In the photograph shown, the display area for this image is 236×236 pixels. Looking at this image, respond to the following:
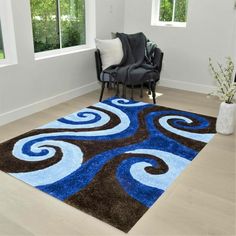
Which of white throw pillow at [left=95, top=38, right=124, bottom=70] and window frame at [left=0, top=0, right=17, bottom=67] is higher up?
window frame at [left=0, top=0, right=17, bottom=67]

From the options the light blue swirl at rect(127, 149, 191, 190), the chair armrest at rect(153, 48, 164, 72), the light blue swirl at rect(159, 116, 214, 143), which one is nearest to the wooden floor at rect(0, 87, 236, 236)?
the light blue swirl at rect(127, 149, 191, 190)

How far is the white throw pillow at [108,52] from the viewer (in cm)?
394

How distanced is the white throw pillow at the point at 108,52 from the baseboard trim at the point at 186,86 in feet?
3.58

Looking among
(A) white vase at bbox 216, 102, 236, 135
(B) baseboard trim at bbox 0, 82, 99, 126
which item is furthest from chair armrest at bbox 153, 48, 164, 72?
(A) white vase at bbox 216, 102, 236, 135

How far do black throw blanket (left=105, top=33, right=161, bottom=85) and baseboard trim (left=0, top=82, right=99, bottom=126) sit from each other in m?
0.59

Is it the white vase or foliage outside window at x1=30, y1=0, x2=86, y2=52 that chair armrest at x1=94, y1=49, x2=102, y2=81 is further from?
the white vase

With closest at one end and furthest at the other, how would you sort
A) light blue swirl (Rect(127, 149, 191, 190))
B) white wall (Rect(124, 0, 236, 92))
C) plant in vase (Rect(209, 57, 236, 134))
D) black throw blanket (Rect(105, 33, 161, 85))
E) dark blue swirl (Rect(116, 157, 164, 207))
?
1. dark blue swirl (Rect(116, 157, 164, 207))
2. light blue swirl (Rect(127, 149, 191, 190))
3. plant in vase (Rect(209, 57, 236, 134))
4. black throw blanket (Rect(105, 33, 161, 85))
5. white wall (Rect(124, 0, 236, 92))

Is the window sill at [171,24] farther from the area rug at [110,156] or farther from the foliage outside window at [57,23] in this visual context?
the area rug at [110,156]

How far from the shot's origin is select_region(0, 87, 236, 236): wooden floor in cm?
179

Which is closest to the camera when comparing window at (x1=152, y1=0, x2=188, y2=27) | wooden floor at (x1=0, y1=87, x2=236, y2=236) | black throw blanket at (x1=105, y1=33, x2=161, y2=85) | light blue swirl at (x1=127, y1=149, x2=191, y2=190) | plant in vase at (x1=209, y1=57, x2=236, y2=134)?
wooden floor at (x1=0, y1=87, x2=236, y2=236)

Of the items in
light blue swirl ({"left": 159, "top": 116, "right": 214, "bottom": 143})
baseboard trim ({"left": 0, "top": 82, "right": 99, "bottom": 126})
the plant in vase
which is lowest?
light blue swirl ({"left": 159, "top": 116, "right": 214, "bottom": 143})

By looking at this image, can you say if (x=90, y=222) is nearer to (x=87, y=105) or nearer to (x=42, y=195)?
(x=42, y=195)

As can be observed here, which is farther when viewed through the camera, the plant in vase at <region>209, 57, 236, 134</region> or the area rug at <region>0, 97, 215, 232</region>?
the plant in vase at <region>209, 57, 236, 134</region>

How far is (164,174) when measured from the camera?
2357 mm
